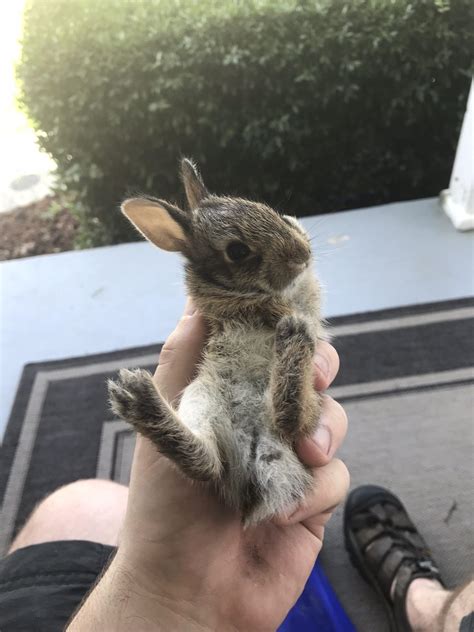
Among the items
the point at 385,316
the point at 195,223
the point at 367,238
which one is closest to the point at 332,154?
the point at 367,238

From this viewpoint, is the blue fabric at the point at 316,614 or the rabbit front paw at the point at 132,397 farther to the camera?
the blue fabric at the point at 316,614

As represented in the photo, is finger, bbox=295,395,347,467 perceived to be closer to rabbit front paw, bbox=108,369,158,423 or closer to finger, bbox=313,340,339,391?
finger, bbox=313,340,339,391

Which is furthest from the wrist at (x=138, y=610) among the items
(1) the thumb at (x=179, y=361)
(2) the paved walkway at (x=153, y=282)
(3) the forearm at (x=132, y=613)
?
(2) the paved walkway at (x=153, y=282)

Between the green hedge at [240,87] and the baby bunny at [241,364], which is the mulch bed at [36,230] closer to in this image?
the green hedge at [240,87]

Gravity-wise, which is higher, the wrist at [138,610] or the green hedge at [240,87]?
the green hedge at [240,87]

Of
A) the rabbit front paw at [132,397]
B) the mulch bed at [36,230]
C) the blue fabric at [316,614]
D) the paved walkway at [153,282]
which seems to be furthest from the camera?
the mulch bed at [36,230]

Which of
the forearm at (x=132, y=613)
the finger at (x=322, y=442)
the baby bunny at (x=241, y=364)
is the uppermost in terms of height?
the baby bunny at (x=241, y=364)

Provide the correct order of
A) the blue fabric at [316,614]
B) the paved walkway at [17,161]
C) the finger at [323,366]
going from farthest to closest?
the paved walkway at [17,161] → the blue fabric at [316,614] → the finger at [323,366]
